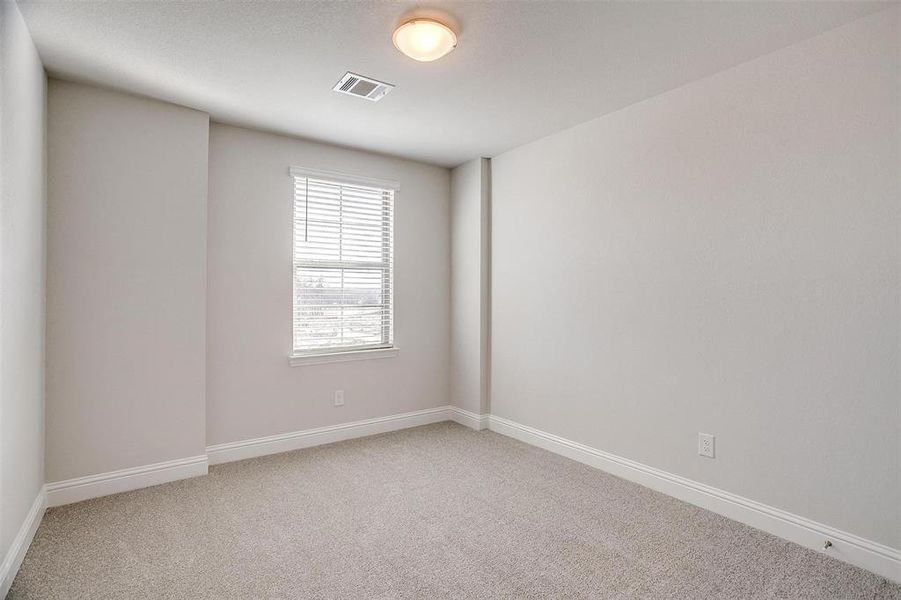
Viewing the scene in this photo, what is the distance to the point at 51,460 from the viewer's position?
108 inches

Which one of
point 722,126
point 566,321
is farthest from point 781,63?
point 566,321

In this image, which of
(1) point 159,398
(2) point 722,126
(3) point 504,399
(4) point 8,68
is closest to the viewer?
(4) point 8,68

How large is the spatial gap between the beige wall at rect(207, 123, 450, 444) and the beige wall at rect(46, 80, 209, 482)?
0.25 meters

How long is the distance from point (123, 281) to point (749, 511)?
147 inches

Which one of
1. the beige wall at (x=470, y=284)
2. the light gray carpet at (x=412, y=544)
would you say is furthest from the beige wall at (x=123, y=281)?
the beige wall at (x=470, y=284)

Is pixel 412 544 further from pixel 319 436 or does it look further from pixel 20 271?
pixel 20 271

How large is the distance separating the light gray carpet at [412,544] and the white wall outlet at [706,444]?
1.01 ft

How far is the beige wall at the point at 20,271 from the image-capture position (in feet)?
6.43

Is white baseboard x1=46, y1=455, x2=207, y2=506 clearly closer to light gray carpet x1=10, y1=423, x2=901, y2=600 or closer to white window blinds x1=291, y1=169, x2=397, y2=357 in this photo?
light gray carpet x1=10, y1=423, x2=901, y2=600

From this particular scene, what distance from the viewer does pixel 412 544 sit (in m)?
2.33

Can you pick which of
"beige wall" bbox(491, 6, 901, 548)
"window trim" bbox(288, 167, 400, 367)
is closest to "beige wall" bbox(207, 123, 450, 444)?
"window trim" bbox(288, 167, 400, 367)

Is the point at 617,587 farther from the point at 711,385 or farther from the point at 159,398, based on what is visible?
the point at 159,398

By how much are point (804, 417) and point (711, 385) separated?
45 centimetres

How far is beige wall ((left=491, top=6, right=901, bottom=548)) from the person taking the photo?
2143mm
